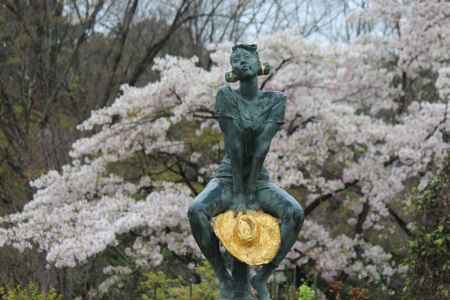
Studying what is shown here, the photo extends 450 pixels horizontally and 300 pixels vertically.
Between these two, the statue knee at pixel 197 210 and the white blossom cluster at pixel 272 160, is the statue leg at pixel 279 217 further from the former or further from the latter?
the white blossom cluster at pixel 272 160

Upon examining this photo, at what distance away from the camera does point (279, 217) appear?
4793 millimetres

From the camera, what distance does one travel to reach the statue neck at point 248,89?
4.87 meters

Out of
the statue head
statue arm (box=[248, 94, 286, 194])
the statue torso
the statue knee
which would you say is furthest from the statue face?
the statue knee

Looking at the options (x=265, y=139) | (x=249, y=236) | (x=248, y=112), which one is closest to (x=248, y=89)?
(x=248, y=112)

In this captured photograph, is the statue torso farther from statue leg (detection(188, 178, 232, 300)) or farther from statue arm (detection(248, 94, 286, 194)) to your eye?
statue leg (detection(188, 178, 232, 300))

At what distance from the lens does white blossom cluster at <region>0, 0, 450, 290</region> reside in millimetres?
9203

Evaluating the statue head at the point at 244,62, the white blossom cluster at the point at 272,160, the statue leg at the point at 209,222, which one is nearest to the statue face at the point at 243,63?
the statue head at the point at 244,62

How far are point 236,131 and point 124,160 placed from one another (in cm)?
600

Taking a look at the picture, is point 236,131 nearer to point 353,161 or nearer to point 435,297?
point 435,297

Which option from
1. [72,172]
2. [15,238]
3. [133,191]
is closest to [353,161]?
[133,191]

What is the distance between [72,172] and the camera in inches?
385

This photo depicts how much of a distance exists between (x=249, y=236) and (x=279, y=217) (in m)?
0.26

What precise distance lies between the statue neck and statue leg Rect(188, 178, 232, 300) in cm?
61

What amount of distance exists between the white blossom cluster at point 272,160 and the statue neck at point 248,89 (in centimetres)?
413
